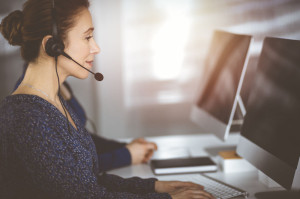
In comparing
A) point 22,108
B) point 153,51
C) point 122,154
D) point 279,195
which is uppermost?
point 153,51

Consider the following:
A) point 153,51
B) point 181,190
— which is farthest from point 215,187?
point 153,51

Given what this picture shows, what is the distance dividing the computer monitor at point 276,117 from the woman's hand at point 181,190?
0.20 meters

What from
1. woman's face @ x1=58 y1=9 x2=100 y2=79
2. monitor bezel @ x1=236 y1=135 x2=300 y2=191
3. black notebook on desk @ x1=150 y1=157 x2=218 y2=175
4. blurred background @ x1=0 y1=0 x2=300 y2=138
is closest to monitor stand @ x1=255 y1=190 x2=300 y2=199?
monitor bezel @ x1=236 y1=135 x2=300 y2=191

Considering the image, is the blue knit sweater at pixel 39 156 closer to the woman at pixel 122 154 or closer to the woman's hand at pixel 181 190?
the woman's hand at pixel 181 190

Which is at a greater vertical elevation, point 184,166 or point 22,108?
point 22,108

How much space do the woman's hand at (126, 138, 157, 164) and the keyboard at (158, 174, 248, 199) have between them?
21 cm

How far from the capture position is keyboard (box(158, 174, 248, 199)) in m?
1.05

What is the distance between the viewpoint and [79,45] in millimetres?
1013

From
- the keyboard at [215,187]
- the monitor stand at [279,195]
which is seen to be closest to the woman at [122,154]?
the keyboard at [215,187]

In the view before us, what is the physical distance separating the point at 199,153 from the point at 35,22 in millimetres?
937

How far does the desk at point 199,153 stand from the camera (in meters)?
1.17

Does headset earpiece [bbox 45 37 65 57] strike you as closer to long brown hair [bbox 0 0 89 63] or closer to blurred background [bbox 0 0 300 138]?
long brown hair [bbox 0 0 89 63]

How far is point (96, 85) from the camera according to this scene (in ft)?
8.43

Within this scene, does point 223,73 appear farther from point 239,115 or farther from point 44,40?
point 44,40
